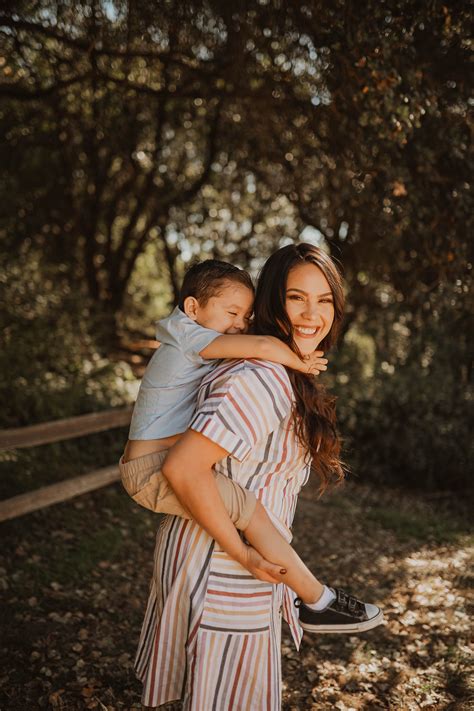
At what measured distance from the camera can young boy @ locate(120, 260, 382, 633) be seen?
6.58 ft

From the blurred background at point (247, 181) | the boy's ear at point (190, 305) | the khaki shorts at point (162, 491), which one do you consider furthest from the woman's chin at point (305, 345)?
the blurred background at point (247, 181)

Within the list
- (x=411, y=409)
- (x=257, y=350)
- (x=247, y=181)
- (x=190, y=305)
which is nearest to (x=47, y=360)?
(x=411, y=409)

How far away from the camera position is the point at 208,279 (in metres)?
2.37

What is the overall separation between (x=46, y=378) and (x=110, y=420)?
1.76 meters

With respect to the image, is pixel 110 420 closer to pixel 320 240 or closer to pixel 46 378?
pixel 46 378

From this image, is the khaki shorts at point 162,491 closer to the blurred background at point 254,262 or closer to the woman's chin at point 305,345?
the woman's chin at point 305,345

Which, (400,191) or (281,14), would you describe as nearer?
(400,191)

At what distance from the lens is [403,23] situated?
14.3ft

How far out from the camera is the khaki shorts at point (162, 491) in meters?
1.94

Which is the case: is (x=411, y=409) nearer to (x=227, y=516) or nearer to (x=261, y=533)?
(x=261, y=533)

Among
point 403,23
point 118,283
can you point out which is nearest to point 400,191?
point 403,23

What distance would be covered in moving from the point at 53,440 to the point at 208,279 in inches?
129

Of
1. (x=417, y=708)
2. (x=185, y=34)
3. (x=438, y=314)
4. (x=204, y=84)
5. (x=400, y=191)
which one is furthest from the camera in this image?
(x=204, y=84)

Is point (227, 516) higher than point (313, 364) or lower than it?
lower
